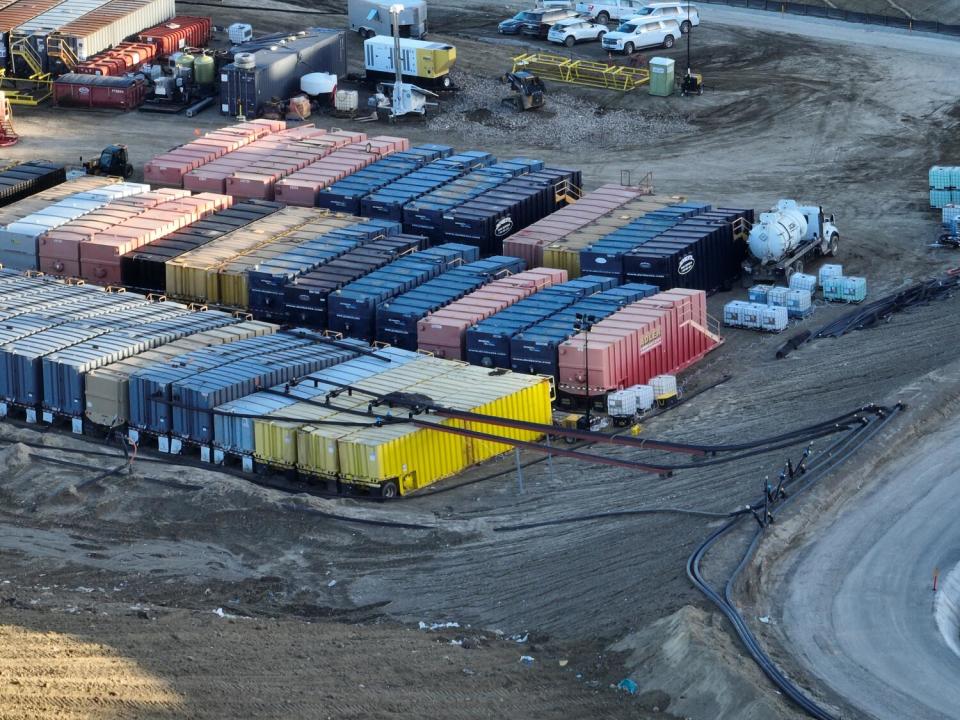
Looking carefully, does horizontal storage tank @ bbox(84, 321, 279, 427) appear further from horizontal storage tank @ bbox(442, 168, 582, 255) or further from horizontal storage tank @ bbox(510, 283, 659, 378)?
horizontal storage tank @ bbox(442, 168, 582, 255)

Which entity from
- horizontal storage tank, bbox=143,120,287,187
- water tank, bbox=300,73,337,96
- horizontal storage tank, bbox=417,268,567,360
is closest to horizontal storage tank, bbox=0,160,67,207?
horizontal storage tank, bbox=143,120,287,187

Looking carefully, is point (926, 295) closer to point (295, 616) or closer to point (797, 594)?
point (797, 594)

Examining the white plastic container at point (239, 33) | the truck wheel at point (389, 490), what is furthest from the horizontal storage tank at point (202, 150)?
the truck wheel at point (389, 490)

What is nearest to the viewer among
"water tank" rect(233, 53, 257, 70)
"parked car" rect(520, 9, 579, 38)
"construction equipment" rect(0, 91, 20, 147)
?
"construction equipment" rect(0, 91, 20, 147)

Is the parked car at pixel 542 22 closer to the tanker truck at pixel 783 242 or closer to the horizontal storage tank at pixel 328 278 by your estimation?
the tanker truck at pixel 783 242

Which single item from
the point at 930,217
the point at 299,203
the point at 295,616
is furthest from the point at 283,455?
the point at 930,217

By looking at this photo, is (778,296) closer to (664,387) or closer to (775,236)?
(775,236)
